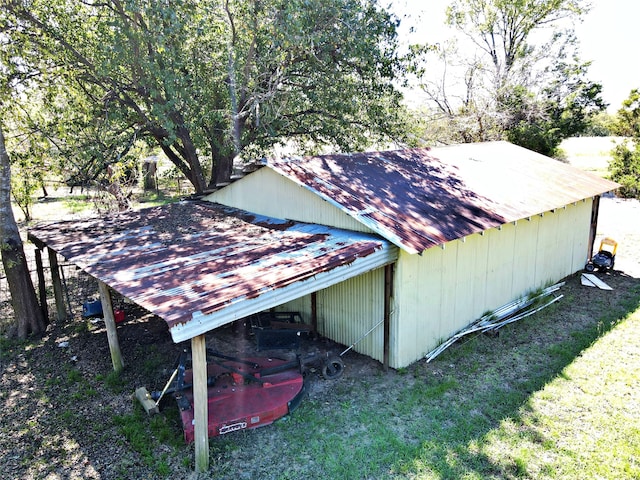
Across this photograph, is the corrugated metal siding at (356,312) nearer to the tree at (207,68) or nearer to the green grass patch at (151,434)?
the green grass patch at (151,434)

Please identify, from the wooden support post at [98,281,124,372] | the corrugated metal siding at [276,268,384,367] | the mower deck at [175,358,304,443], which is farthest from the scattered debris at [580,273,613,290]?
the wooden support post at [98,281,124,372]

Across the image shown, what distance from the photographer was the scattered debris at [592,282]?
11.7 metres

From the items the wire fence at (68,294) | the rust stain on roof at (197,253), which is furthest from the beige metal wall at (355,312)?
the wire fence at (68,294)

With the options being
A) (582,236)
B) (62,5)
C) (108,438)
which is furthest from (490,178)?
(62,5)

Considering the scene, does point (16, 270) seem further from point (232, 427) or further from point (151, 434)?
point (232, 427)

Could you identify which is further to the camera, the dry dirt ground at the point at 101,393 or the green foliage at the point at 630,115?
the green foliage at the point at 630,115

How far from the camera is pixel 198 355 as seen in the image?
529cm

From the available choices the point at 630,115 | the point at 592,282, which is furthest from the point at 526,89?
the point at 592,282

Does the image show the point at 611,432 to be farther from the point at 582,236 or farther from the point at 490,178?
the point at 582,236

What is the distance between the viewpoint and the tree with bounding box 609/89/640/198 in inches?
945

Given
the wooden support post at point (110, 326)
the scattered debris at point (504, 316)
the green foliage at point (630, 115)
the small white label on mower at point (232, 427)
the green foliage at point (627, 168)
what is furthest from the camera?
the green foliage at point (630, 115)

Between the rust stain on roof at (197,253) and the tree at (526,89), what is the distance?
22431mm

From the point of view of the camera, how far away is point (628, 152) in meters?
24.8

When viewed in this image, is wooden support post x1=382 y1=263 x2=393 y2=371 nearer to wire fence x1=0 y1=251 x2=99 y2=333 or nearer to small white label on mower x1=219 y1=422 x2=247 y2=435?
small white label on mower x1=219 y1=422 x2=247 y2=435
